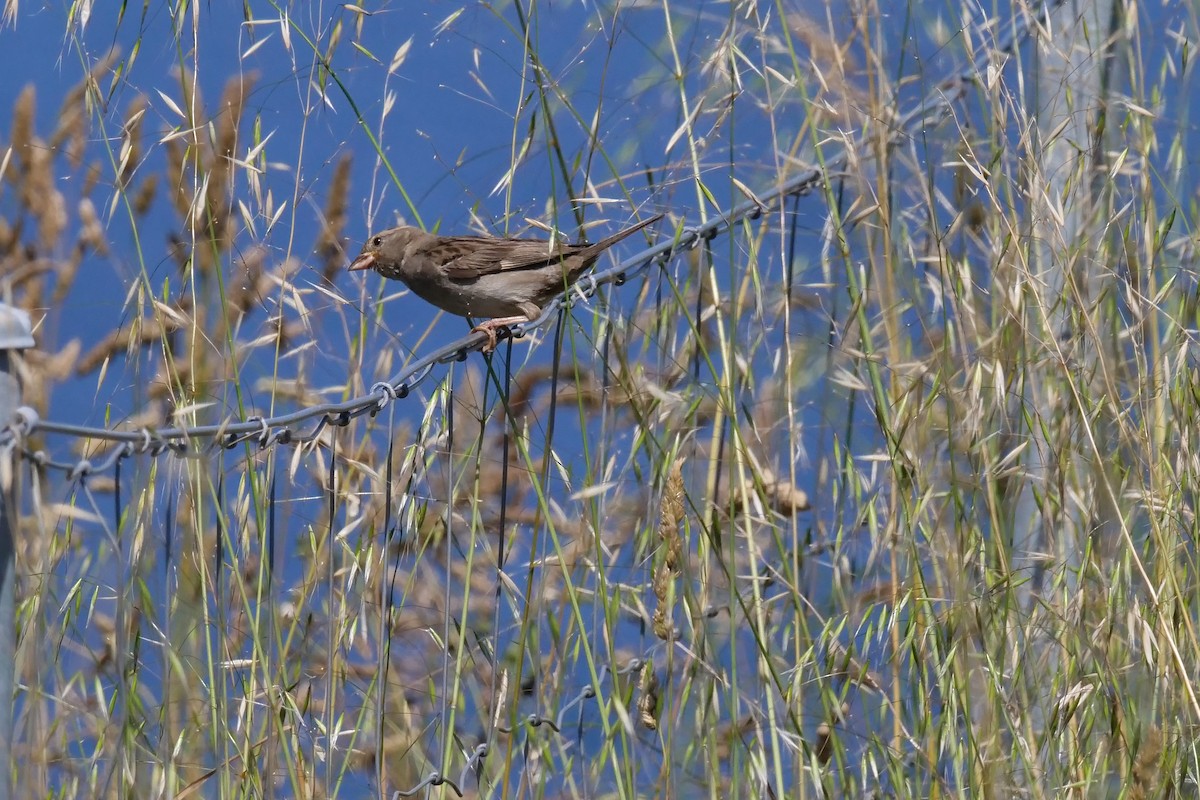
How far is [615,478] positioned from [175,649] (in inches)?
25.4

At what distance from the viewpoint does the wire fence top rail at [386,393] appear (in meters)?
1.22

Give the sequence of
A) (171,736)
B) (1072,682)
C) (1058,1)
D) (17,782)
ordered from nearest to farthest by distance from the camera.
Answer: (17,782), (171,736), (1072,682), (1058,1)

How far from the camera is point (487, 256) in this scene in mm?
2895

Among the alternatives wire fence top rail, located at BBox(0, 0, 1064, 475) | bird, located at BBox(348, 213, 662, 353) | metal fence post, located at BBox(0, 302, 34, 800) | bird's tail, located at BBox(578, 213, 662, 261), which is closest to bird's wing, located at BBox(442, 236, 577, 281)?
bird, located at BBox(348, 213, 662, 353)

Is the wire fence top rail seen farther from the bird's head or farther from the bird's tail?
the bird's head

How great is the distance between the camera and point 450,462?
1.77 metres

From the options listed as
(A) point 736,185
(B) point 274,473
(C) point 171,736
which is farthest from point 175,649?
(A) point 736,185

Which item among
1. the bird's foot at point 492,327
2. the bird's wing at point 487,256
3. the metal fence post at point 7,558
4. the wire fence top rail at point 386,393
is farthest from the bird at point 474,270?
the metal fence post at point 7,558

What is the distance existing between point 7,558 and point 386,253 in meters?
1.77

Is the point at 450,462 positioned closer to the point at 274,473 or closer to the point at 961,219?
the point at 274,473

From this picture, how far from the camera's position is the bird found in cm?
287

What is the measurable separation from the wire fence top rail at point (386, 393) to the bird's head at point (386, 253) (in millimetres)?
549

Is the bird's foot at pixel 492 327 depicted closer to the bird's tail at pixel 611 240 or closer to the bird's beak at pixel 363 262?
the bird's tail at pixel 611 240

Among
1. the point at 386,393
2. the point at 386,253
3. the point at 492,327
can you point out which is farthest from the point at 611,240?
the point at 386,393
